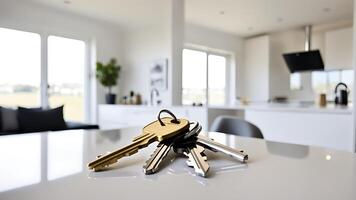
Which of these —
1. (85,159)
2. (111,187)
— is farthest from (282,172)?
(85,159)

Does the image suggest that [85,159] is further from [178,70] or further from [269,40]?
[269,40]

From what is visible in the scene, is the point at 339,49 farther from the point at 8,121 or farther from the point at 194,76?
the point at 8,121

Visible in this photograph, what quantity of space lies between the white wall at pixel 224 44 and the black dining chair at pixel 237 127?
457 centimetres

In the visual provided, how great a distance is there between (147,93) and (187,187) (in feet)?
16.8

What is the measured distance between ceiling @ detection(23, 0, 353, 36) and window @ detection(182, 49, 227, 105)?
88cm

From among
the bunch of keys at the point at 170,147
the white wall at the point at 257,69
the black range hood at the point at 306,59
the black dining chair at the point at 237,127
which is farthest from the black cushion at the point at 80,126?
the black range hood at the point at 306,59

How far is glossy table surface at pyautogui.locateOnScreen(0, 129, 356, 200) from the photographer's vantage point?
55 centimetres

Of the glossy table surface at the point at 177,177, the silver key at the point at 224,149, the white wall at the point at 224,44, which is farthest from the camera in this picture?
the white wall at the point at 224,44

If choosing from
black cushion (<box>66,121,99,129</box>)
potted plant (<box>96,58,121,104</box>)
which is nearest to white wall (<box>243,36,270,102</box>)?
potted plant (<box>96,58,121,104</box>)

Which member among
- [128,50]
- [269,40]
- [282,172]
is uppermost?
[269,40]

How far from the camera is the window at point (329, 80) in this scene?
6.56 metres

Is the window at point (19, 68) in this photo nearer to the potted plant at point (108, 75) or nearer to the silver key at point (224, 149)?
the potted plant at point (108, 75)

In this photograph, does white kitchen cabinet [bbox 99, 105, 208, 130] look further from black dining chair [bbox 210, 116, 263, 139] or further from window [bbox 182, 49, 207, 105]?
black dining chair [bbox 210, 116, 263, 139]

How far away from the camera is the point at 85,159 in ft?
2.78
